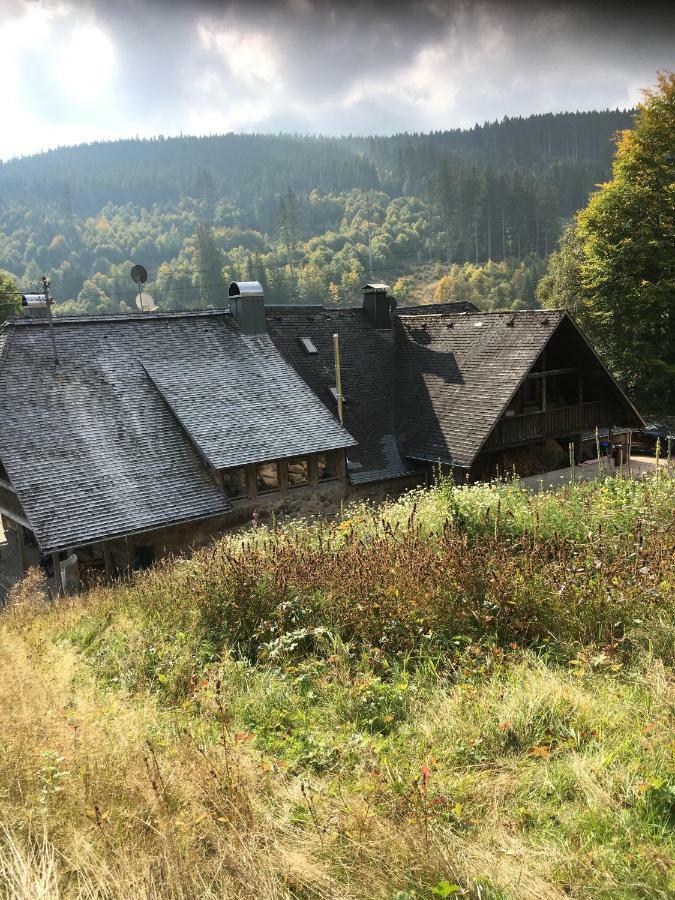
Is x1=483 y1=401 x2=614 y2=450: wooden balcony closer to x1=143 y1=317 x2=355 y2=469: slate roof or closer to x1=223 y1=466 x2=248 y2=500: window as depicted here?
x1=143 y1=317 x2=355 y2=469: slate roof

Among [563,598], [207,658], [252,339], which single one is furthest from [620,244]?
[207,658]

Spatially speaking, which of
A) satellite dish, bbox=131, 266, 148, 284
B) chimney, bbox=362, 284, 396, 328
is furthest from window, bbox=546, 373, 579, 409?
satellite dish, bbox=131, 266, 148, 284

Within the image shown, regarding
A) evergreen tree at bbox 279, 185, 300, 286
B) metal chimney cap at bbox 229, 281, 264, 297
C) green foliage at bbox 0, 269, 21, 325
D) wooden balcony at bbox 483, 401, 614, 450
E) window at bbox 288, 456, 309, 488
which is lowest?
window at bbox 288, 456, 309, 488

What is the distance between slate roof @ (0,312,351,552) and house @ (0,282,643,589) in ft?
0.13

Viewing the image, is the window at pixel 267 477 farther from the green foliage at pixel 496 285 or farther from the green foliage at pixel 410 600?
the green foliage at pixel 496 285

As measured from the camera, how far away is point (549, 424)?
19469 millimetres

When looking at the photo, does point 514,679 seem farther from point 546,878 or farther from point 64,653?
point 64,653

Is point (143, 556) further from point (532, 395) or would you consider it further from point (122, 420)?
point (532, 395)

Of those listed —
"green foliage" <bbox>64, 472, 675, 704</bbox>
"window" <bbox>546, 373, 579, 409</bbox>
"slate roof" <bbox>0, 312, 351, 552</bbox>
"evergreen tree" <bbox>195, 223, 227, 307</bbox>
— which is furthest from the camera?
"evergreen tree" <bbox>195, 223, 227, 307</bbox>

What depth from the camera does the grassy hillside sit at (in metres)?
3.41

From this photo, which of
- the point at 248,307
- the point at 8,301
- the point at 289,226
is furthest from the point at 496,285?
the point at 248,307

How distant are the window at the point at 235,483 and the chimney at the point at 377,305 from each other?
9159 millimetres

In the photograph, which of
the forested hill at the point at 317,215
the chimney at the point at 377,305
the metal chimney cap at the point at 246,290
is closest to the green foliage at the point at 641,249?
the chimney at the point at 377,305

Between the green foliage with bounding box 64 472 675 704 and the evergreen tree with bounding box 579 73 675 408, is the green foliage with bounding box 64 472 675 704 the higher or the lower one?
the lower one
